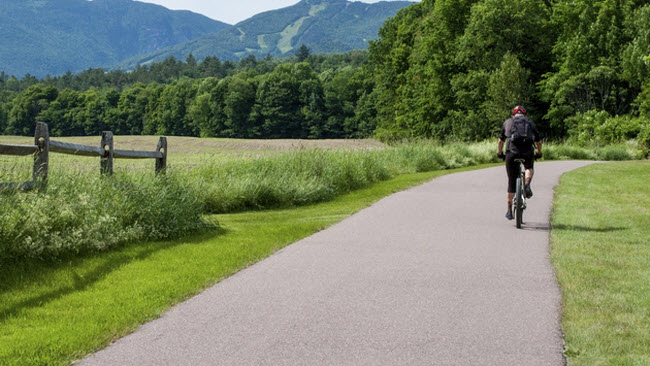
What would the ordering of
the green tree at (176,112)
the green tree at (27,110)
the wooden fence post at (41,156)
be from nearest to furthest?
the wooden fence post at (41,156), the green tree at (27,110), the green tree at (176,112)

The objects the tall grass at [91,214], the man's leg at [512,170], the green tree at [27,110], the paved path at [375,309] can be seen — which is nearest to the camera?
the paved path at [375,309]

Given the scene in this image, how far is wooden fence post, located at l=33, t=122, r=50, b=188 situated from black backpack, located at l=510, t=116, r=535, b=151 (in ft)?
24.3

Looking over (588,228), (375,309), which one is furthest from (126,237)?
(588,228)

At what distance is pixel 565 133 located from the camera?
5153 centimetres

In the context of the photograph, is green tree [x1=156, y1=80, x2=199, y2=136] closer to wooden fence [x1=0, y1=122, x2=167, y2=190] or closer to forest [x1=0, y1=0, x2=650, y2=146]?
forest [x1=0, y1=0, x2=650, y2=146]

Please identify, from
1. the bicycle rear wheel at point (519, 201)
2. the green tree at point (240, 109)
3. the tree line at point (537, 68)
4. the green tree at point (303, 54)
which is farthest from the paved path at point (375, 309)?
the green tree at point (303, 54)

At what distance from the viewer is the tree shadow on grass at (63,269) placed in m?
6.16

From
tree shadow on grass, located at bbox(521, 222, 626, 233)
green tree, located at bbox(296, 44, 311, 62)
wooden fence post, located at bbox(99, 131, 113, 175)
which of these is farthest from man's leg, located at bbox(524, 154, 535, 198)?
green tree, located at bbox(296, 44, 311, 62)

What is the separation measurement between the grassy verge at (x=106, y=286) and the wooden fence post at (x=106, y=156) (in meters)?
2.02

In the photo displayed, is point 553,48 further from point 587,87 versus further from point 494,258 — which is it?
point 494,258

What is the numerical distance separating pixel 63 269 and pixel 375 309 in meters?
3.99

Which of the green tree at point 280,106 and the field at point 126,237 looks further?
the green tree at point 280,106

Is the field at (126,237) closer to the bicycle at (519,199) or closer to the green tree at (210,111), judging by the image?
the bicycle at (519,199)

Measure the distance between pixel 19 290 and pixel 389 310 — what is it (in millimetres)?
3853
